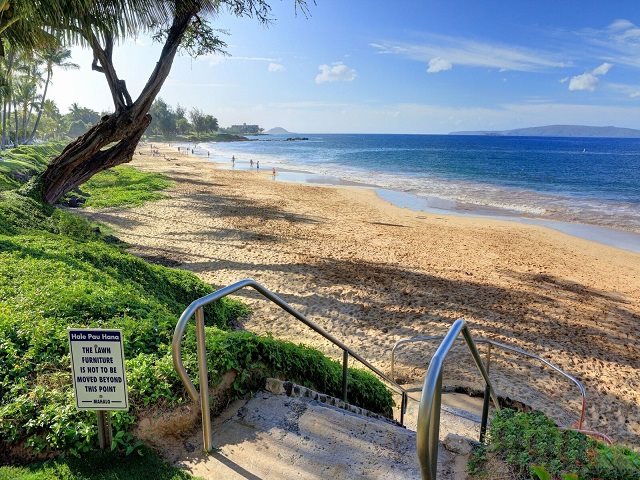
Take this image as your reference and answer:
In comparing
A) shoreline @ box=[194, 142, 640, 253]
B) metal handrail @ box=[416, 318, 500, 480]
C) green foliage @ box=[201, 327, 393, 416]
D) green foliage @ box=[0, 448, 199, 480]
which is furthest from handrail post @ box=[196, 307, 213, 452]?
shoreline @ box=[194, 142, 640, 253]

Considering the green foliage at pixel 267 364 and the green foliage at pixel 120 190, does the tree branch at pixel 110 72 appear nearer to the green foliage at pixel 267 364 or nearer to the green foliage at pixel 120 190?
the green foliage at pixel 267 364

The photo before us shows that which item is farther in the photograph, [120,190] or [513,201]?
[513,201]

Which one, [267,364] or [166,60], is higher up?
[166,60]

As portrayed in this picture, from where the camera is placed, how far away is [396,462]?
120 inches

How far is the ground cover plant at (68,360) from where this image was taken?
9.34ft

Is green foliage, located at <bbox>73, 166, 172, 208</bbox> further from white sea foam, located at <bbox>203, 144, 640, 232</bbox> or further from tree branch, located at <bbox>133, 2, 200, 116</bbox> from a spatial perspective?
white sea foam, located at <bbox>203, 144, 640, 232</bbox>

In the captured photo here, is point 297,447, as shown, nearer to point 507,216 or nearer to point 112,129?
point 112,129

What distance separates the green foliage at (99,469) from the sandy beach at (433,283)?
5.39m

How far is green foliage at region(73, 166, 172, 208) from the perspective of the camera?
2112cm

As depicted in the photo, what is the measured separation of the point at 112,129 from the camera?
31.5ft

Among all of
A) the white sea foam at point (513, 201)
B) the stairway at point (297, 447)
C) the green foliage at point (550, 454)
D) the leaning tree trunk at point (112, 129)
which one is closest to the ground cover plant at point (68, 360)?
the stairway at point (297, 447)

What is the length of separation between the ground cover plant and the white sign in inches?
14.3

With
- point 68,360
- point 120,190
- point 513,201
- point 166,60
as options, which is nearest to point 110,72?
point 166,60

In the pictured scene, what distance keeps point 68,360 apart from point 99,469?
1.02 m
